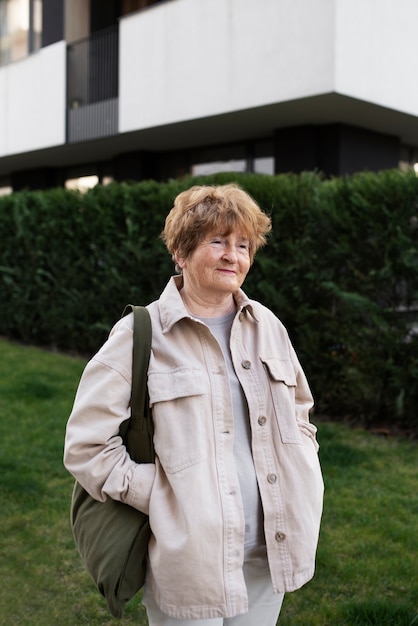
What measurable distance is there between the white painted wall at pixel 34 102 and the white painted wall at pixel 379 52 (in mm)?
7265

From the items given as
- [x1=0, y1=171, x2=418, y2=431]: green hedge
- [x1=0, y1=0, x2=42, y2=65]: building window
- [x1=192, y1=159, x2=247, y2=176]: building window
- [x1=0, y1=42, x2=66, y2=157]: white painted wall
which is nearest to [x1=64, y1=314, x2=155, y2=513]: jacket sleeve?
[x1=0, y1=171, x2=418, y2=431]: green hedge

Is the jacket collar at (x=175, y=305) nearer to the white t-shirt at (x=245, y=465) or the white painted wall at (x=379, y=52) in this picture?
the white t-shirt at (x=245, y=465)

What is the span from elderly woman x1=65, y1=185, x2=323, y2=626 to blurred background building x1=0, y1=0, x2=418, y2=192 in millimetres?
8664

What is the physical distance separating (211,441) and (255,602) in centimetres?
61

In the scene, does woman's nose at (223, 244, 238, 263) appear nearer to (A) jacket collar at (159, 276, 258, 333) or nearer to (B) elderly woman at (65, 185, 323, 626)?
(B) elderly woman at (65, 185, 323, 626)

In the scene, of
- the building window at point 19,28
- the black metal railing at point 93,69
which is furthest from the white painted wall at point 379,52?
the building window at point 19,28

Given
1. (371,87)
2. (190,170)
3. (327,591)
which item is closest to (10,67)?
(190,170)

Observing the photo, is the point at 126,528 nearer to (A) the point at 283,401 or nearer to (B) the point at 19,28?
(A) the point at 283,401

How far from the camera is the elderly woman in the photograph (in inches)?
80.7

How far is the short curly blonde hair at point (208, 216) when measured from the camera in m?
2.27

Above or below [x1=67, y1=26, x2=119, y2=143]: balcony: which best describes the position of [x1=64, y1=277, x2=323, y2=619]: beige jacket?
below

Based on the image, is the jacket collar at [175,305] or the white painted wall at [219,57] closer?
the jacket collar at [175,305]

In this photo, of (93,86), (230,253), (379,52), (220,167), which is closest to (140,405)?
(230,253)

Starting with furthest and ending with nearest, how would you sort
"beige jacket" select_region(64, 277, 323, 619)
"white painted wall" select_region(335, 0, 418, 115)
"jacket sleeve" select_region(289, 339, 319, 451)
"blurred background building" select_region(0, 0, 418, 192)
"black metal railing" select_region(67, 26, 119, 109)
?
"black metal railing" select_region(67, 26, 119, 109) < "blurred background building" select_region(0, 0, 418, 192) < "white painted wall" select_region(335, 0, 418, 115) < "jacket sleeve" select_region(289, 339, 319, 451) < "beige jacket" select_region(64, 277, 323, 619)
